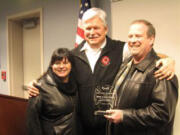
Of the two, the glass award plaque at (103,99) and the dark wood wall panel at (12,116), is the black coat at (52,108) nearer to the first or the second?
the glass award plaque at (103,99)

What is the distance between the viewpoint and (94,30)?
135cm

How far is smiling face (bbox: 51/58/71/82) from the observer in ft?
4.42

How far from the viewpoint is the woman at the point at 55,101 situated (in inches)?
53.1

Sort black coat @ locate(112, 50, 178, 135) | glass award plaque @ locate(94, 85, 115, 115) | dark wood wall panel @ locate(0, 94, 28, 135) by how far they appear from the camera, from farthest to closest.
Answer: dark wood wall panel @ locate(0, 94, 28, 135), glass award plaque @ locate(94, 85, 115, 115), black coat @ locate(112, 50, 178, 135)

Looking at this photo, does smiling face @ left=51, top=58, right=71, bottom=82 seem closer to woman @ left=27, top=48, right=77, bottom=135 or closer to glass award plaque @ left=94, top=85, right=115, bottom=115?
woman @ left=27, top=48, right=77, bottom=135

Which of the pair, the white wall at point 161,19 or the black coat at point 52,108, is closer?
the black coat at point 52,108

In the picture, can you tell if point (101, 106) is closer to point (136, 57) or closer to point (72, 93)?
point (72, 93)

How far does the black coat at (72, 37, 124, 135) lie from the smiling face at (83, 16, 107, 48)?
0.31ft

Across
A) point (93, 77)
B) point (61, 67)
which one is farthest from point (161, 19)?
point (61, 67)

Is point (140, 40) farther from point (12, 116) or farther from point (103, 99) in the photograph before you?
point (12, 116)

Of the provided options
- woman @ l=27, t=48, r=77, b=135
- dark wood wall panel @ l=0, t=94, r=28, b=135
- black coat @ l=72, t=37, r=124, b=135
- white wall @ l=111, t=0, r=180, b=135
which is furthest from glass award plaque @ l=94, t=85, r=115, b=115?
dark wood wall panel @ l=0, t=94, r=28, b=135

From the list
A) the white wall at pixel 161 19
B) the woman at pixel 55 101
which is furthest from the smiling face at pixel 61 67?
the white wall at pixel 161 19

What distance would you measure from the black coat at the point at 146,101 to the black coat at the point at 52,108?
375 mm

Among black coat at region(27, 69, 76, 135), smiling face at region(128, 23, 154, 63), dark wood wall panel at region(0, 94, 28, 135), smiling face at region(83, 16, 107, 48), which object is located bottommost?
dark wood wall panel at region(0, 94, 28, 135)
